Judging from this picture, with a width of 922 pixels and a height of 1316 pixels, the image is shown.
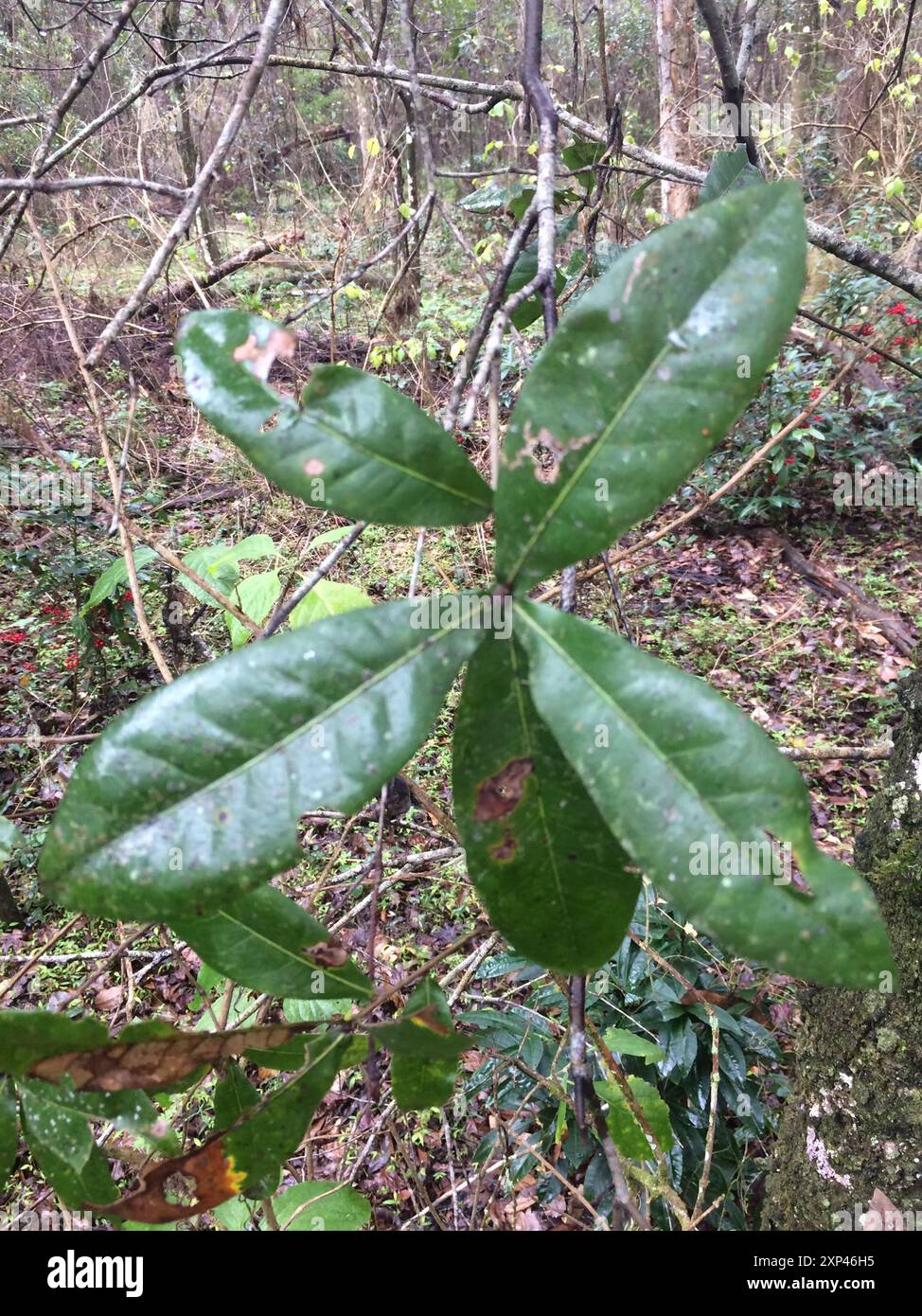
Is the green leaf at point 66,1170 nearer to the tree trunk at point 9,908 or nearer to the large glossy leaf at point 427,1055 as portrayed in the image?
the large glossy leaf at point 427,1055

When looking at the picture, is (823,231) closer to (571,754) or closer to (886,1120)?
(571,754)

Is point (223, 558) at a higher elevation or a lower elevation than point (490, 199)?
lower

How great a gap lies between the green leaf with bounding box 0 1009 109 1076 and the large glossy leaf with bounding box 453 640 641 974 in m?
0.36

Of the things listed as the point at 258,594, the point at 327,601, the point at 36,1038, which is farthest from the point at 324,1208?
the point at 258,594

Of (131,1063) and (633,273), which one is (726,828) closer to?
(633,273)

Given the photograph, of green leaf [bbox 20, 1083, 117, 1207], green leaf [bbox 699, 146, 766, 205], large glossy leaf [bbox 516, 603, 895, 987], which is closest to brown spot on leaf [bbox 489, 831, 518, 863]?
large glossy leaf [bbox 516, 603, 895, 987]

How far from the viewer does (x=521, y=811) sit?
22.0 inches

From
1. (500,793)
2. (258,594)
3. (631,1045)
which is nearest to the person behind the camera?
(500,793)

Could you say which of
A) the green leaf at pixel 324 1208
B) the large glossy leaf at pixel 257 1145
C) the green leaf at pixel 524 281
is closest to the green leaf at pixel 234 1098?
the large glossy leaf at pixel 257 1145

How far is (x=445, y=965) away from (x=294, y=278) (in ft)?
19.9

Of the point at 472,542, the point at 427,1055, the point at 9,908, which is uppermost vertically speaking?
the point at 472,542

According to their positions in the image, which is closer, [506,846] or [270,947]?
[506,846]

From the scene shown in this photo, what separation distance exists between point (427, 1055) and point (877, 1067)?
2.96 feet

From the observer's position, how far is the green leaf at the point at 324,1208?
3.57 feet
